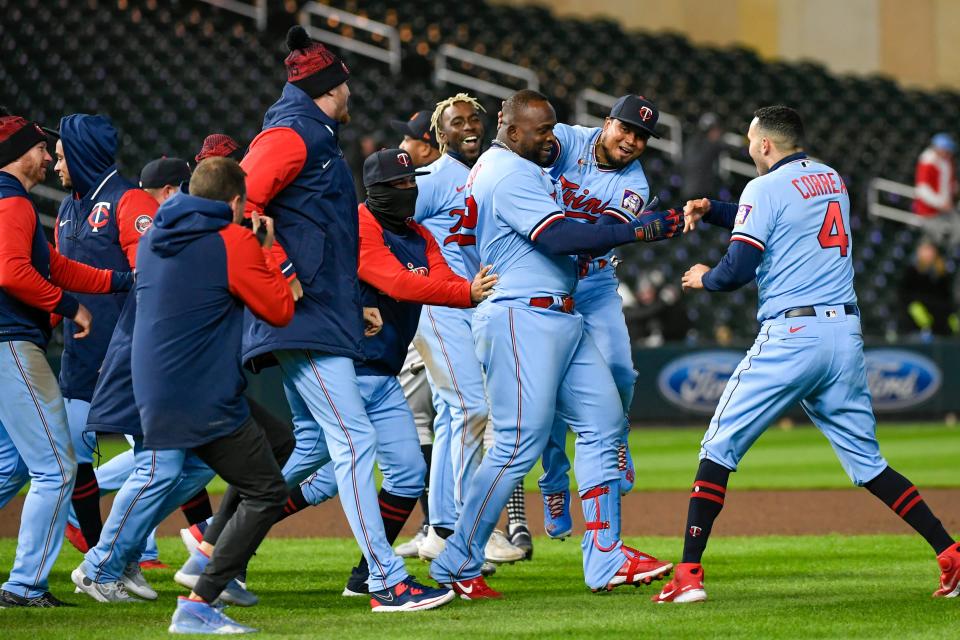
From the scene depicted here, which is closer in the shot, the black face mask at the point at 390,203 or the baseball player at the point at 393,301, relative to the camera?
the baseball player at the point at 393,301

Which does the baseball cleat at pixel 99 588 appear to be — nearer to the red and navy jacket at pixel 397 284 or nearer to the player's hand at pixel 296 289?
the red and navy jacket at pixel 397 284

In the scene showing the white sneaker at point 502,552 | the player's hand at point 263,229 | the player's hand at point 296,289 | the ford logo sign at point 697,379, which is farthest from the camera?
the ford logo sign at point 697,379

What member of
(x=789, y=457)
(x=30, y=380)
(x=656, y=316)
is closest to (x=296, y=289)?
(x=30, y=380)

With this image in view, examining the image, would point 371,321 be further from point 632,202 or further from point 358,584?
point 632,202

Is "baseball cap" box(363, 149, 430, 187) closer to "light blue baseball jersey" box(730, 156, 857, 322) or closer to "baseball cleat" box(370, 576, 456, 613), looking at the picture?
"light blue baseball jersey" box(730, 156, 857, 322)

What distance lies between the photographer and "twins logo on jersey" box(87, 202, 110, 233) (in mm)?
6449

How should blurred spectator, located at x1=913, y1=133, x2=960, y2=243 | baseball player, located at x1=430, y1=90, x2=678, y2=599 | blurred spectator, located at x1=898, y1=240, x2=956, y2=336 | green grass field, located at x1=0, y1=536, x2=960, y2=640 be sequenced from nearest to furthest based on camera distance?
green grass field, located at x1=0, y1=536, x2=960, y2=640
baseball player, located at x1=430, y1=90, x2=678, y2=599
blurred spectator, located at x1=898, y1=240, x2=956, y2=336
blurred spectator, located at x1=913, y1=133, x2=960, y2=243

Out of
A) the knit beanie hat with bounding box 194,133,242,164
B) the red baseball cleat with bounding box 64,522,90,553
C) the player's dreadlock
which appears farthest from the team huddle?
the player's dreadlock

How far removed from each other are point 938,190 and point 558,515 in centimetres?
1380

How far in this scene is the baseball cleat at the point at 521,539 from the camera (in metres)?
7.71

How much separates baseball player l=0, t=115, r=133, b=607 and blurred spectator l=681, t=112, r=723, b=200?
44.5ft

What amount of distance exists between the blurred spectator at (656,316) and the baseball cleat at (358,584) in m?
10.7

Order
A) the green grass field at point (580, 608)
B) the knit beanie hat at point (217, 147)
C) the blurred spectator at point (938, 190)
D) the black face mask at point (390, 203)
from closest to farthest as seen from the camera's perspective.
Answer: the green grass field at point (580, 608) → the black face mask at point (390, 203) → the knit beanie hat at point (217, 147) → the blurred spectator at point (938, 190)

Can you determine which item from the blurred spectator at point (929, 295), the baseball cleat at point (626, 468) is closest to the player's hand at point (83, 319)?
the baseball cleat at point (626, 468)
